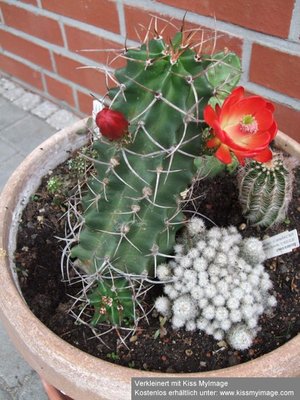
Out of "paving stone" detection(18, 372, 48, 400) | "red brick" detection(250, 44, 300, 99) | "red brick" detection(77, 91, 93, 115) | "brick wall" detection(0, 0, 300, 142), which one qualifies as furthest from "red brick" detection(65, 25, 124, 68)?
"paving stone" detection(18, 372, 48, 400)

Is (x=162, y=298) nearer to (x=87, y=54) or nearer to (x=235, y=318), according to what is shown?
(x=235, y=318)

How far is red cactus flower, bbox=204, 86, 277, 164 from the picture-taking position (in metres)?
0.63

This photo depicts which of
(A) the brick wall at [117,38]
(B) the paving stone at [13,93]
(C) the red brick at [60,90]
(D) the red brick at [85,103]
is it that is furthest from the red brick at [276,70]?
(B) the paving stone at [13,93]

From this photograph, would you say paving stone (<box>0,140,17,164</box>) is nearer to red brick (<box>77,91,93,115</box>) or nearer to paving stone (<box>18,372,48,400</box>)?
red brick (<box>77,91,93,115</box>)

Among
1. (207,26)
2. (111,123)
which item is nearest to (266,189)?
(111,123)

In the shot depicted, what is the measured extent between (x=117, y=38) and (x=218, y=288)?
96cm

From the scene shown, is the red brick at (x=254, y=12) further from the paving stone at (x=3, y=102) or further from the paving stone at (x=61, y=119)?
the paving stone at (x=3, y=102)

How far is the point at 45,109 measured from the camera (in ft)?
6.69

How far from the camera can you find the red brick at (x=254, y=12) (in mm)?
1072

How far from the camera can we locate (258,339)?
83 cm

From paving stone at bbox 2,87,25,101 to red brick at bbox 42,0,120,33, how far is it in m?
0.63

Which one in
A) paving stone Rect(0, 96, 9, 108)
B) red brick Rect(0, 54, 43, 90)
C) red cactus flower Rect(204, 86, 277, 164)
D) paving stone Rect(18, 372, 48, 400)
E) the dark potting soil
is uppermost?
red cactus flower Rect(204, 86, 277, 164)

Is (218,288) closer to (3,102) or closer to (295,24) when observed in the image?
(295,24)

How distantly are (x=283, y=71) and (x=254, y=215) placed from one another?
423 mm
